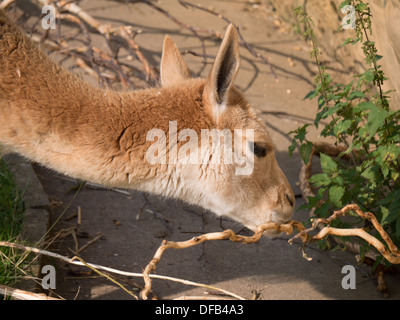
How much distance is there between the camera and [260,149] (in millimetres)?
3486

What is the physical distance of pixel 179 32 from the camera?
8055mm

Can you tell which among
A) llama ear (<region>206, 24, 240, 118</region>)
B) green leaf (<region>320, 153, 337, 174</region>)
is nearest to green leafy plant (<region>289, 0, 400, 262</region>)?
green leaf (<region>320, 153, 337, 174</region>)

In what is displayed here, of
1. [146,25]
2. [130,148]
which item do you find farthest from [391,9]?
[146,25]

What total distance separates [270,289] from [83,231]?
1.63 meters

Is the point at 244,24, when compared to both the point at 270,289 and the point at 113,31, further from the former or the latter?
the point at 270,289

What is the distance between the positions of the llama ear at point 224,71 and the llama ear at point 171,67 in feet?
1.74

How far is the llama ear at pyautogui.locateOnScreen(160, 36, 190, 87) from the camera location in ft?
12.4

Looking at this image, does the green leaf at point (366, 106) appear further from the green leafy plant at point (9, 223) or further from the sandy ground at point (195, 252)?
the green leafy plant at point (9, 223)

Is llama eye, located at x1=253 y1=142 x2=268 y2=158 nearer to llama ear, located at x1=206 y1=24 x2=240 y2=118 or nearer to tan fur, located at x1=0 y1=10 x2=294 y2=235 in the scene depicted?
tan fur, located at x1=0 y1=10 x2=294 y2=235

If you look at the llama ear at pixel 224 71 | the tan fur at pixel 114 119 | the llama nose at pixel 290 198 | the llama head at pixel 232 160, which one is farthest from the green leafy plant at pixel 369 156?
the llama ear at pixel 224 71

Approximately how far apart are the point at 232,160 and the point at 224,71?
1.79 ft

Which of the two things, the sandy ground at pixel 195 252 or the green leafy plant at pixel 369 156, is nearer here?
the green leafy plant at pixel 369 156

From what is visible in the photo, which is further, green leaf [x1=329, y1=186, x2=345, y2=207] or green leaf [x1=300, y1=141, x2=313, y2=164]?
green leaf [x1=300, y1=141, x2=313, y2=164]

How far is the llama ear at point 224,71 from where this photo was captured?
120 inches
